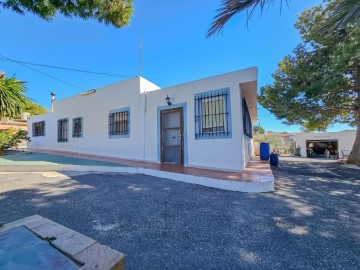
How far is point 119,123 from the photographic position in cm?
896

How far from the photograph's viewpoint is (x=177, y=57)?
11211 millimetres

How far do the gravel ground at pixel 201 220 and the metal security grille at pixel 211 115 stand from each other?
234cm

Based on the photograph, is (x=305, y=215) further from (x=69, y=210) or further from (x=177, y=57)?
(x=177, y=57)

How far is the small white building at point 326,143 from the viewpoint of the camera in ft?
65.2

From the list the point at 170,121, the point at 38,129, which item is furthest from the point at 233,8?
the point at 38,129

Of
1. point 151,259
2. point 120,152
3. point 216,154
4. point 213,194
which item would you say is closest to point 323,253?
point 151,259

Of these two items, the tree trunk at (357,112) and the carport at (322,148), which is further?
the carport at (322,148)

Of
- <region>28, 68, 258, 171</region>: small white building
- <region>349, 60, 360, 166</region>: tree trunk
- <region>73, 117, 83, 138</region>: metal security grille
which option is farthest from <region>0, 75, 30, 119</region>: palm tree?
<region>349, 60, 360, 166</region>: tree trunk

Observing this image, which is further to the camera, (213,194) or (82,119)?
(82,119)

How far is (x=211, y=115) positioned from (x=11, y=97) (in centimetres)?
909

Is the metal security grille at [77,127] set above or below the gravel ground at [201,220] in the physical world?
above

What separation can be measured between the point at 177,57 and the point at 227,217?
10.3 m

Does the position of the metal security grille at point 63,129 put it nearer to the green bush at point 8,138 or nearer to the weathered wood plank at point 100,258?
the green bush at point 8,138

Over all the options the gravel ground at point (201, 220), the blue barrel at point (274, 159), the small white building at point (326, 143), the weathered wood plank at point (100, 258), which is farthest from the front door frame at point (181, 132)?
the small white building at point (326, 143)
